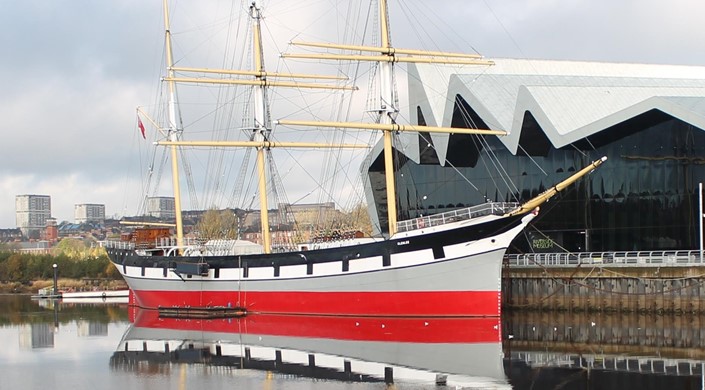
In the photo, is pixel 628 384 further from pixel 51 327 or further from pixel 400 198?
pixel 400 198

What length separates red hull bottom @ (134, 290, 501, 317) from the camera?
38.2 metres

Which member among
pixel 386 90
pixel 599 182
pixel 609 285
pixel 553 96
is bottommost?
pixel 609 285

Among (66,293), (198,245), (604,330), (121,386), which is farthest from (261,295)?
(66,293)

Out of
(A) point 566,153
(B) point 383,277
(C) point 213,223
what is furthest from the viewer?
(C) point 213,223

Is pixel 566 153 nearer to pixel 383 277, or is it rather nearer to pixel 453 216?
pixel 453 216

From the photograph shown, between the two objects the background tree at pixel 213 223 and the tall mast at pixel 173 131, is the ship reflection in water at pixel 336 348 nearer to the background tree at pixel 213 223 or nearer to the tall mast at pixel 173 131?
the tall mast at pixel 173 131

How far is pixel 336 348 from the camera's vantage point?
32.7 m

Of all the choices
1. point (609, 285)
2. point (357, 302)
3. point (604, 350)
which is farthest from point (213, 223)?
point (604, 350)

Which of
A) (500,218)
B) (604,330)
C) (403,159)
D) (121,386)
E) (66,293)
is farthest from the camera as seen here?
(66,293)

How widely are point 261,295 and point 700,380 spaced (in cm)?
2433

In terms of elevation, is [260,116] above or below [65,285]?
above

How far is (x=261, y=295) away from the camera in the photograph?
45.2 metres

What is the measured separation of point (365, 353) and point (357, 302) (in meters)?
9.63

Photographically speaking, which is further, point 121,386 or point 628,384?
point 121,386
